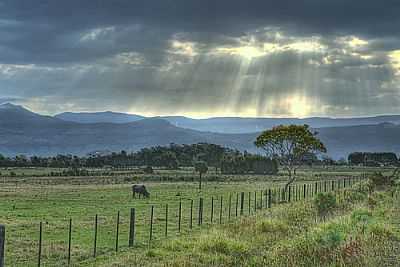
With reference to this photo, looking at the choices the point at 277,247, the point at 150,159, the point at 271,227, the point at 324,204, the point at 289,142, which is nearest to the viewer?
the point at 277,247

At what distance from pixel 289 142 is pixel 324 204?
81.1ft

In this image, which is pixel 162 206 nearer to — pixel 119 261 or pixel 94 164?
pixel 119 261

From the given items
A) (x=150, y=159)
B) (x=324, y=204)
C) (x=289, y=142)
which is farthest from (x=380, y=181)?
(x=150, y=159)

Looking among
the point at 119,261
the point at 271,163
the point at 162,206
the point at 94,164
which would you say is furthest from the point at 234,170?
the point at 119,261

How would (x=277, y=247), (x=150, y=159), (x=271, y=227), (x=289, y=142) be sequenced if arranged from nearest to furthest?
(x=277, y=247)
(x=271, y=227)
(x=289, y=142)
(x=150, y=159)

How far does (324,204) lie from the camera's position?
120ft

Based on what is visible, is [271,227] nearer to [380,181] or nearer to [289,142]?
[289,142]

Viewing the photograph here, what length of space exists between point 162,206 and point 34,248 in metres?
21.6

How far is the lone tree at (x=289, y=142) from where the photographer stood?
197 feet

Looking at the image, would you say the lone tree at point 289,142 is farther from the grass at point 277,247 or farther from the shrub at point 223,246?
the shrub at point 223,246

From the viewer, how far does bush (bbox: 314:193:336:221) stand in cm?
3535

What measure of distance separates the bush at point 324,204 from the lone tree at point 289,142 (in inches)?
853

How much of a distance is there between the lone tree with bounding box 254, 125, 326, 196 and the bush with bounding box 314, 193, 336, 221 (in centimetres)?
2166

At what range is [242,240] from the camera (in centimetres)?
2384
